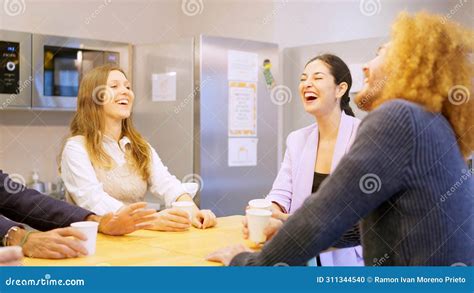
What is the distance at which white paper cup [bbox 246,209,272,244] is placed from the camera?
1.56 meters

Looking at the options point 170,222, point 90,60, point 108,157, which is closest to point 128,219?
point 170,222

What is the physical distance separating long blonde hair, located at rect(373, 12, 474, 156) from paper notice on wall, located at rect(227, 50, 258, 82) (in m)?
2.12

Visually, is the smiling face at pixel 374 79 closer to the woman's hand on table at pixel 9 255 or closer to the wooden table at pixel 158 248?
the wooden table at pixel 158 248

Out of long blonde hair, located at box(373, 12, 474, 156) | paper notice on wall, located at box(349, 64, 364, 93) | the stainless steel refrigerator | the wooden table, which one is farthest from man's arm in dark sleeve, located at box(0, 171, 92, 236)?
paper notice on wall, located at box(349, 64, 364, 93)

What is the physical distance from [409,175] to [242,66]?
7.86 ft

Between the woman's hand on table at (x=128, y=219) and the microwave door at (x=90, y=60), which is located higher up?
the microwave door at (x=90, y=60)

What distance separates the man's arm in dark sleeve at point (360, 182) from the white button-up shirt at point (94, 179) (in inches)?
45.3

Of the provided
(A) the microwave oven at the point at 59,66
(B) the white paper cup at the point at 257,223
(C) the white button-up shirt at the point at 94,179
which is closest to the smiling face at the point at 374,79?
(B) the white paper cup at the point at 257,223

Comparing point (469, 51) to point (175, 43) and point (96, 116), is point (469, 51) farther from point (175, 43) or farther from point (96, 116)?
point (175, 43)

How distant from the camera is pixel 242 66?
3.39 meters

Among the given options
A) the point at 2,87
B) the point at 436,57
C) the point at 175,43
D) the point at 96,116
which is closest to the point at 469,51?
the point at 436,57

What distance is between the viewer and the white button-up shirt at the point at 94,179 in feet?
6.94

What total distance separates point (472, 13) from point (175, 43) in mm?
2572

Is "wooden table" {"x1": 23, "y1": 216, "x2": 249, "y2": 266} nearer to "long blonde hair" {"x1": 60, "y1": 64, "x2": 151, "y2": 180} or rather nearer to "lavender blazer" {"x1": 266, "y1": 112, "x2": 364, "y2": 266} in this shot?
"lavender blazer" {"x1": 266, "y1": 112, "x2": 364, "y2": 266}
